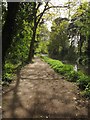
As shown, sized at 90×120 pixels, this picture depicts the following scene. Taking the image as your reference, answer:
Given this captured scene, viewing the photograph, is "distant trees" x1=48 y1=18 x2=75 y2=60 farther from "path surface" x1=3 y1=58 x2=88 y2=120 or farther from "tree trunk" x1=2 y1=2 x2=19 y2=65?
"tree trunk" x1=2 y1=2 x2=19 y2=65

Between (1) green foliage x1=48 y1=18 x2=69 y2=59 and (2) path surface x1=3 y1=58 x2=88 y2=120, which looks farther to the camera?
(1) green foliage x1=48 y1=18 x2=69 y2=59

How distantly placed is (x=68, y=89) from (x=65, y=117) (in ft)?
12.3

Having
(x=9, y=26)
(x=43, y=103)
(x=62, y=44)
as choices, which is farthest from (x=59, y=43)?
(x=43, y=103)

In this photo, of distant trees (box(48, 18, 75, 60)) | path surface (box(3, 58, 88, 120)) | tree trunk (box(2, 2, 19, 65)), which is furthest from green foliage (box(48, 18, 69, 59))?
tree trunk (box(2, 2, 19, 65))

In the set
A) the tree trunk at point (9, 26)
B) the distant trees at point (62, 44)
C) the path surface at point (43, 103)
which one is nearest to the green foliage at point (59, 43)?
the distant trees at point (62, 44)

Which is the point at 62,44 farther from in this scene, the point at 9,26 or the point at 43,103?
the point at 43,103

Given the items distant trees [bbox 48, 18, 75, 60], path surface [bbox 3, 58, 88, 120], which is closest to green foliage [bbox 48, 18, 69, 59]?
distant trees [bbox 48, 18, 75, 60]

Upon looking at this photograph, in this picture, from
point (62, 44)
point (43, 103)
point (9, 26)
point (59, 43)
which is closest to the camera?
point (43, 103)

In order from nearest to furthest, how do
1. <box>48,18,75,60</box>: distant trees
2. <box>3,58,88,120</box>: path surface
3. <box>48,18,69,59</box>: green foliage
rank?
<box>3,58,88,120</box>: path surface, <box>48,18,75,60</box>: distant trees, <box>48,18,69,59</box>: green foliage

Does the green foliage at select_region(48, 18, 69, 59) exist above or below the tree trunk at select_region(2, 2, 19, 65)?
below

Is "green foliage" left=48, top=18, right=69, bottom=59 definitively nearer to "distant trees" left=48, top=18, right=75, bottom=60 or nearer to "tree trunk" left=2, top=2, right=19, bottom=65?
"distant trees" left=48, top=18, right=75, bottom=60

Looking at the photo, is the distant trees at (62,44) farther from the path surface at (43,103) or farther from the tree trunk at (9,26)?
the tree trunk at (9,26)

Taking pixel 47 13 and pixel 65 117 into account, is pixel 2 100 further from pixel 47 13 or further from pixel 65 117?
pixel 47 13

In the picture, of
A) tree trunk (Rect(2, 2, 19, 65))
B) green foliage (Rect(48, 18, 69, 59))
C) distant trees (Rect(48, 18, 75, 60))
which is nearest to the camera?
tree trunk (Rect(2, 2, 19, 65))
